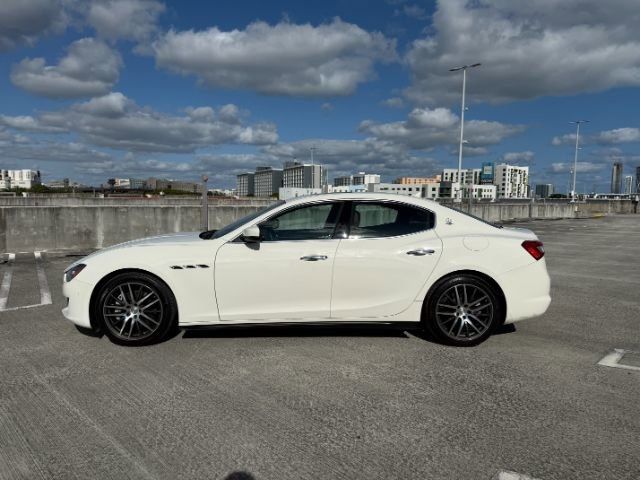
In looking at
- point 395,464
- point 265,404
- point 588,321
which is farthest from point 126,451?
point 588,321

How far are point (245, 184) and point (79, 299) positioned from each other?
120822 mm

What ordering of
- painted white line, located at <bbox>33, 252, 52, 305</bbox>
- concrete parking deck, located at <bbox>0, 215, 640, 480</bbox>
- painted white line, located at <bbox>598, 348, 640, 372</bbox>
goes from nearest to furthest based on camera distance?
concrete parking deck, located at <bbox>0, 215, 640, 480</bbox>, painted white line, located at <bbox>598, 348, 640, 372</bbox>, painted white line, located at <bbox>33, 252, 52, 305</bbox>

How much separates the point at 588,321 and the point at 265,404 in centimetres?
Answer: 438

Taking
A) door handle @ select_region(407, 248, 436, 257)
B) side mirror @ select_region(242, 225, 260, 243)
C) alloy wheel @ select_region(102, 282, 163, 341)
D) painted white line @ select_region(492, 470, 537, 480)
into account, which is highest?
side mirror @ select_region(242, 225, 260, 243)

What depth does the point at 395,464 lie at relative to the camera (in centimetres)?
261

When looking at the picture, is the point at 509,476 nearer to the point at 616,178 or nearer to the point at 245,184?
the point at 245,184

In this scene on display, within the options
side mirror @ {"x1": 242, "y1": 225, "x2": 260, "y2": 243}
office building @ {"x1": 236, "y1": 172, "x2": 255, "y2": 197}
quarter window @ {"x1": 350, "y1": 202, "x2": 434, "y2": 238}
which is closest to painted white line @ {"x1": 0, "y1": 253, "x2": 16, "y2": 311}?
side mirror @ {"x1": 242, "y1": 225, "x2": 260, "y2": 243}

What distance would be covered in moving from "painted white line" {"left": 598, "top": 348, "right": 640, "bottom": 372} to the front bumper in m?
4.79

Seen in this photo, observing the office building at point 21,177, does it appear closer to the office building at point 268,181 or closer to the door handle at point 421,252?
the office building at point 268,181

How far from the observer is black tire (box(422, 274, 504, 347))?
4559mm

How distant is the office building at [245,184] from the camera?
116625 mm

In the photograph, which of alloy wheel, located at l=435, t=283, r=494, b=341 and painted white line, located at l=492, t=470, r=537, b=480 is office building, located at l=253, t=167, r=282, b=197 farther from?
painted white line, located at l=492, t=470, r=537, b=480

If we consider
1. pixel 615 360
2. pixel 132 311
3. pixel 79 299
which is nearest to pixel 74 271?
pixel 79 299

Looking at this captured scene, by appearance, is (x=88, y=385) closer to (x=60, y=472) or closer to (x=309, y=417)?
(x=60, y=472)
